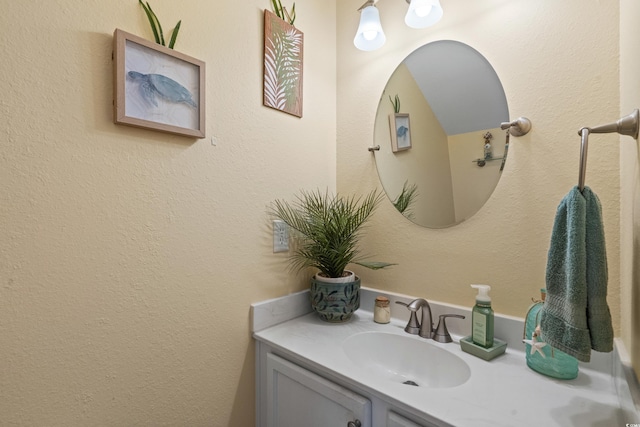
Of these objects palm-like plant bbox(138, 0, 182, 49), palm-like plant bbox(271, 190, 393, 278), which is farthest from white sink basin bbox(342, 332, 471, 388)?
palm-like plant bbox(138, 0, 182, 49)

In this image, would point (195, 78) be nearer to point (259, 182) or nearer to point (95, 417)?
point (259, 182)

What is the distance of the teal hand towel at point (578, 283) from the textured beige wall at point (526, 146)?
10.1 inches

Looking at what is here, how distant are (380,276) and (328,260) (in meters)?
0.26

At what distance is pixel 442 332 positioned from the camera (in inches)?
36.8

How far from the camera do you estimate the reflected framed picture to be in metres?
1.12

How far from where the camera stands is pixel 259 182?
3.35 ft

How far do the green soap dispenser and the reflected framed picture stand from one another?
566 mm

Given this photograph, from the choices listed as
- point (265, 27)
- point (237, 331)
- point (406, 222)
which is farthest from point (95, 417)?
point (265, 27)

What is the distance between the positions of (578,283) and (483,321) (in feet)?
1.06

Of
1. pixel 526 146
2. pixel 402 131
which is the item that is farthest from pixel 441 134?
pixel 526 146

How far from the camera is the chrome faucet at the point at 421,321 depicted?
3.15 feet

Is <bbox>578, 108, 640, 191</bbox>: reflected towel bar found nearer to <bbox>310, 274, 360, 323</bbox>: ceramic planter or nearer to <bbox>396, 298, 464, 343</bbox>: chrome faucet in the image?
<bbox>396, 298, 464, 343</bbox>: chrome faucet

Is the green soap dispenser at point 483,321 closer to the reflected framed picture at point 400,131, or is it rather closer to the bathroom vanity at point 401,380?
the bathroom vanity at point 401,380

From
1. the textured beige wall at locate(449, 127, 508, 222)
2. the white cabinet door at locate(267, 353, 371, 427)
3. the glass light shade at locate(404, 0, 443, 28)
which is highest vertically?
the glass light shade at locate(404, 0, 443, 28)
